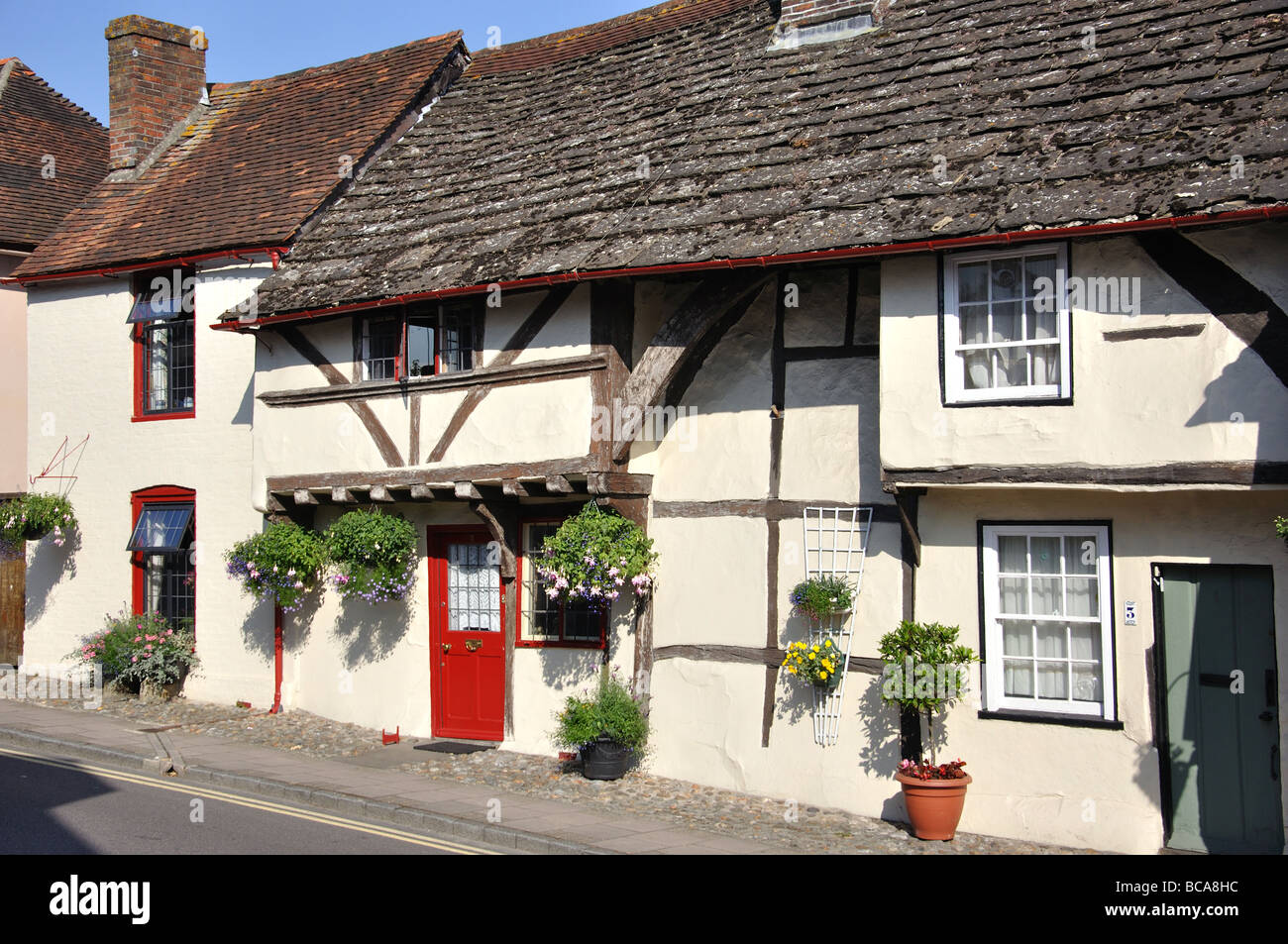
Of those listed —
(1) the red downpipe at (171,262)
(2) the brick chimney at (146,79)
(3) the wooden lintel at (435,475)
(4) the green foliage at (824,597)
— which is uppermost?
(2) the brick chimney at (146,79)

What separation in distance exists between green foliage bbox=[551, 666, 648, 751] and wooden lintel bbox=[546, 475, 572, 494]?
2083 mm

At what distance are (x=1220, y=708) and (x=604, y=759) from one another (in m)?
5.71

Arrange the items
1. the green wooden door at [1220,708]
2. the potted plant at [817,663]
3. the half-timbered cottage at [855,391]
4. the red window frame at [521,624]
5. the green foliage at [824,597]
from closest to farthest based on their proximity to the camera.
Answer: the green wooden door at [1220,708] < the half-timbered cottage at [855,391] < the potted plant at [817,663] < the green foliage at [824,597] < the red window frame at [521,624]

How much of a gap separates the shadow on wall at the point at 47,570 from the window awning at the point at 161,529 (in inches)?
59.1

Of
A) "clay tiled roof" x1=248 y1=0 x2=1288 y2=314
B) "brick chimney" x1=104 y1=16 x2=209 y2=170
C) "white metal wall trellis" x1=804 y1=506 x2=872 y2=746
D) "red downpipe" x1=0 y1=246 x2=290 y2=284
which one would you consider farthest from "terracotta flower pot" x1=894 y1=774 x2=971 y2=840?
"brick chimney" x1=104 y1=16 x2=209 y2=170

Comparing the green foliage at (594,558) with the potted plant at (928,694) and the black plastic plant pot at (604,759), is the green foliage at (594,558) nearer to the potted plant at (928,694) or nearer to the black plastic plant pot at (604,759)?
the black plastic plant pot at (604,759)

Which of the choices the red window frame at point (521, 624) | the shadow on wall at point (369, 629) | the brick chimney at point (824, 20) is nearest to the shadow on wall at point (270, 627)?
the shadow on wall at point (369, 629)

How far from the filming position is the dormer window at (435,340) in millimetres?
13922

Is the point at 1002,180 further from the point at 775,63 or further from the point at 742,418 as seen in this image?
the point at 775,63

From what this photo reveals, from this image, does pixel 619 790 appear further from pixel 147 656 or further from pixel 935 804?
pixel 147 656

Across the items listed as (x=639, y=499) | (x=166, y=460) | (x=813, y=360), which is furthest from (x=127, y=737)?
(x=813, y=360)

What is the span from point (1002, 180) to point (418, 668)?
28.3 ft

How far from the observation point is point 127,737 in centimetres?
1408

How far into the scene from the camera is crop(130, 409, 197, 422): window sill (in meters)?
17.2
